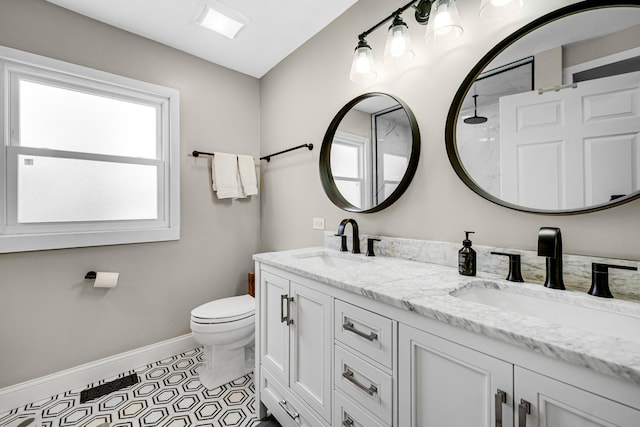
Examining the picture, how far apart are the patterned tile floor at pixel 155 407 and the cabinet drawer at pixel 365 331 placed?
1000mm

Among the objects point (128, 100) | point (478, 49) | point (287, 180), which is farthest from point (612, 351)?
point (128, 100)

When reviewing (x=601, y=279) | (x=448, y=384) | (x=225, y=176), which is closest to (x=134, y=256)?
(x=225, y=176)

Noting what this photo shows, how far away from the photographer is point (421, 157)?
1.45 m

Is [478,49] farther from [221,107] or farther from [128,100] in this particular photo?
[128,100]

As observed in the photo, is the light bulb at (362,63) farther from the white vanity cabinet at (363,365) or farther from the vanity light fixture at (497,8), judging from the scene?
the white vanity cabinet at (363,365)

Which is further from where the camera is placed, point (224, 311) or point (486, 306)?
point (224, 311)

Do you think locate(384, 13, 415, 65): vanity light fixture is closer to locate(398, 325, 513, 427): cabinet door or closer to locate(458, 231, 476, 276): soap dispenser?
locate(458, 231, 476, 276): soap dispenser

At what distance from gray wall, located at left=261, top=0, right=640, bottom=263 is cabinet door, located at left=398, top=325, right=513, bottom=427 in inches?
23.7

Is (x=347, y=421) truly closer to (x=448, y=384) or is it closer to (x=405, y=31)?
(x=448, y=384)

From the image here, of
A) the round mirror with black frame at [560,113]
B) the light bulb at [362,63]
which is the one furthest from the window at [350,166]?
the round mirror with black frame at [560,113]

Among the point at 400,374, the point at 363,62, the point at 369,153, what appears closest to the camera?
the point at 400,374

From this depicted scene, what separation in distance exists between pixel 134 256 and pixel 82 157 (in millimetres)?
765

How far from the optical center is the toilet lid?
5.91ft

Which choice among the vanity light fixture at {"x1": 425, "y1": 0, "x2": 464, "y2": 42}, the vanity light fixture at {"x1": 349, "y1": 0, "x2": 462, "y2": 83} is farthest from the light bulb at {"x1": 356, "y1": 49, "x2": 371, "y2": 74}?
the vanity light fixture at {"x1": 425, "y1": 0, "x2": 464, "y2": 42}
